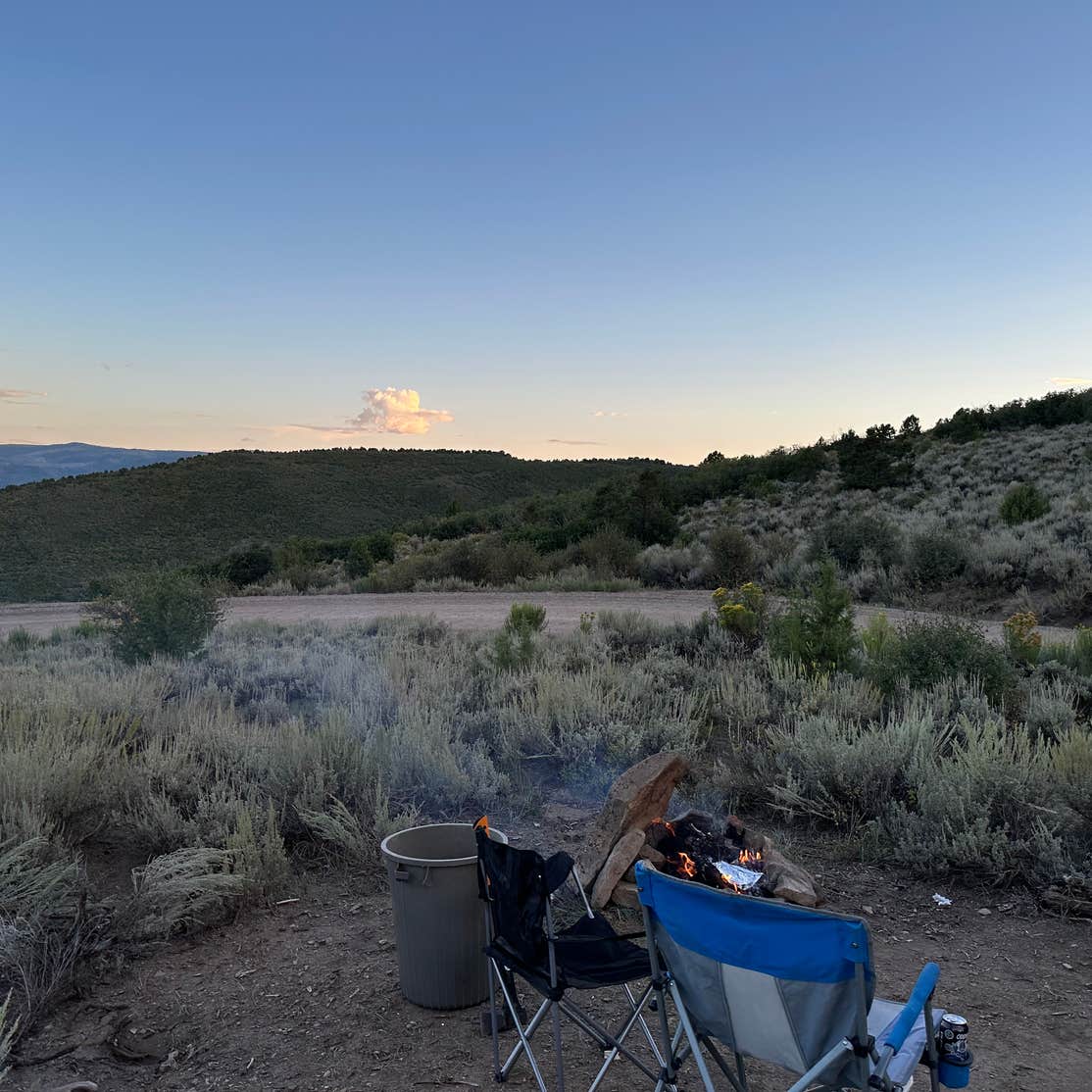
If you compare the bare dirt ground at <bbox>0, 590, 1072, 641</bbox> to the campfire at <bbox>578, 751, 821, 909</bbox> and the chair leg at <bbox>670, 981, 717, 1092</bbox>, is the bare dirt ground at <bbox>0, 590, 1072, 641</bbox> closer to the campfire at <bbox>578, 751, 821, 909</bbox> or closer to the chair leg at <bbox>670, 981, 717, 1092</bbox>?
the campfire at <bbox>578, 751, 821, 909</bbox>

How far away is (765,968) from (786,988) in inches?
3.0

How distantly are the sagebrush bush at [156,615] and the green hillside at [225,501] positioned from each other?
26.9 meters

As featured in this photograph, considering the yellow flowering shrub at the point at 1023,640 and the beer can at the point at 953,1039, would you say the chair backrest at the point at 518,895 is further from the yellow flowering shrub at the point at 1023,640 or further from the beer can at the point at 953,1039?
the yellow flowering shrub at the point at 1023,640

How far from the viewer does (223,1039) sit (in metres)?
3.67

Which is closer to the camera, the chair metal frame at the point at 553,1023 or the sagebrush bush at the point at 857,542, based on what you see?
the chair metal frame at the point at 553,1023

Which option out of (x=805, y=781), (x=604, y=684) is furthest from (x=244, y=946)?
(x=604, y=684)

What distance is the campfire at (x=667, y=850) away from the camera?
4.46m

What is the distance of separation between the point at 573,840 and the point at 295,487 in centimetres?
6926

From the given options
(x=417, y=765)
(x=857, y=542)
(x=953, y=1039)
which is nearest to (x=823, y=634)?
(x=417, y=765)

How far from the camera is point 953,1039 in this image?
8.23 ft

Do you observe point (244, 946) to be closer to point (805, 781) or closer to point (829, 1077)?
point (829, 1077)

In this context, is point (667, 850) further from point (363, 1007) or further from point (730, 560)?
point (730, 560)

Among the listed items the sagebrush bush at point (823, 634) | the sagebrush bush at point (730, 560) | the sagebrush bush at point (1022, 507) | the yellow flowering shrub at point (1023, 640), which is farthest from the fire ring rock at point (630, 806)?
the sagebrush bush at point (1022, 507)

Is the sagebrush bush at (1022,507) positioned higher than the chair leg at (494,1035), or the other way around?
the sagebrush bush at (1022,507)
